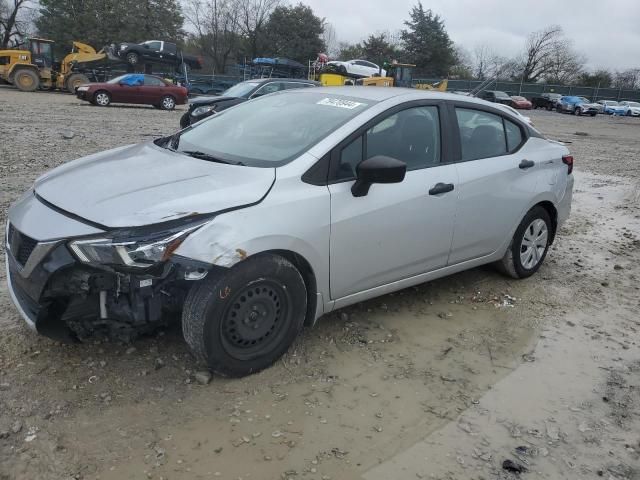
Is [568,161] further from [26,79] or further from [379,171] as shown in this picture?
[26,79]

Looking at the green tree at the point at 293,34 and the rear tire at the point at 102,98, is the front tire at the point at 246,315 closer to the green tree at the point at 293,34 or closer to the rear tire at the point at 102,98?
the rear tire at the point at 102,98

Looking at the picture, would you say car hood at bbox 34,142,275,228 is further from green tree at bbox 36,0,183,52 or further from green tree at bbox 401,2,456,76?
green tree at bbox 401,2,456,76

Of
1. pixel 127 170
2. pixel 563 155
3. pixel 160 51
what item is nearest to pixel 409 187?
pixel 127 170

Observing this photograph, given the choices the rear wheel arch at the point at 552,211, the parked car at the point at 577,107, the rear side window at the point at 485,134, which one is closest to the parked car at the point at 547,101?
the parked car at the point at 577,107

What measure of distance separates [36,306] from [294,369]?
4.77ft

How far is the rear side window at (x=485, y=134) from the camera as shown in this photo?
418 cm

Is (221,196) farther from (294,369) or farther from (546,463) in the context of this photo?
(546,463)

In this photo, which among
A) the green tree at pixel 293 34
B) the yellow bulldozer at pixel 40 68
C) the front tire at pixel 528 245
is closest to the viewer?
the front tire at pixel 528 245

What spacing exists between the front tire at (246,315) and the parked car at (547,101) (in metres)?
50.7

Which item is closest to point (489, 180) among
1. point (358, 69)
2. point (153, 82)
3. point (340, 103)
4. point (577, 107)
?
point (340, 103)

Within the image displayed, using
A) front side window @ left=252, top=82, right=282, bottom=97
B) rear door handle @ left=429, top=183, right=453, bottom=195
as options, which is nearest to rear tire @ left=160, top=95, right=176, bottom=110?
front side window @ left=252, top=82, right=282, bottom=97

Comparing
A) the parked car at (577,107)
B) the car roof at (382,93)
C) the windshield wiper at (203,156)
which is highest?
the parked car at (577,107)

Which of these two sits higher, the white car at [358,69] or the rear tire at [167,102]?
the white car at [358,69]

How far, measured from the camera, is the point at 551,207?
495cm
